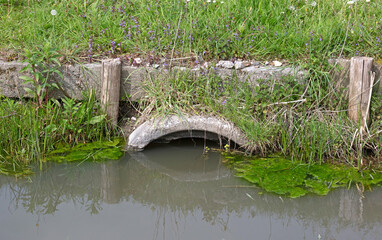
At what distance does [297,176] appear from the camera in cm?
452

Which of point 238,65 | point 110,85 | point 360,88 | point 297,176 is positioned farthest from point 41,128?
point 360,88

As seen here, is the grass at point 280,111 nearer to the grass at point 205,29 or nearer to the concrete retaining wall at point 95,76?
the concrete retaining wall at point 95,76

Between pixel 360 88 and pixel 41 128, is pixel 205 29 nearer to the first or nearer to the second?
pixel 360 88

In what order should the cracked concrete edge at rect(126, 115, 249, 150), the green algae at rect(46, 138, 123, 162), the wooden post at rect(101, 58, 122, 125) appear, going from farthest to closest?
the wooden post at rect(101, 58, 122, 125) → the cracked concrete edge at rect(126, 115, 249, 150) → the green algae at rect(46, 138, 123, 162)

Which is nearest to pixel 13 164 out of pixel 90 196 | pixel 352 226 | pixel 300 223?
pixel 90 196

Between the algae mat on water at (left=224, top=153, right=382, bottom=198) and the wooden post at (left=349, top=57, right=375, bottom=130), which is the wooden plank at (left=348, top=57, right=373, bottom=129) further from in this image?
the algae mat on water at (left=224, top=153, right=382, bottom=198)

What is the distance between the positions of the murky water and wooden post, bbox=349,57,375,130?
A: 936 mm

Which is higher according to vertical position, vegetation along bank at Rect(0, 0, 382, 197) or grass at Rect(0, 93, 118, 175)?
vegetation along bank at Rect(0, 0, 382, 197)

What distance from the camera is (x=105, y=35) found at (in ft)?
18.4

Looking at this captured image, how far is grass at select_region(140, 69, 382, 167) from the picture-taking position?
4738 millimetres

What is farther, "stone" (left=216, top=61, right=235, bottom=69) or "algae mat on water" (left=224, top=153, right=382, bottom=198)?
"stone" (left=216, top=61, right=235, bottom=69)

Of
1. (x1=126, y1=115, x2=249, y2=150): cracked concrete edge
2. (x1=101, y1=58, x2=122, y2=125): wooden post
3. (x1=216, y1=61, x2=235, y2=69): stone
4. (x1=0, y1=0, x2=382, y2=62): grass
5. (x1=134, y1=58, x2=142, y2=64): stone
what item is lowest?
(x1=126, y1=115, x2=249, y2=150): cracked concrete edge

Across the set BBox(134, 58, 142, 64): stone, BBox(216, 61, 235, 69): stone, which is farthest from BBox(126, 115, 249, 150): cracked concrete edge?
BBox(134, 58, 142, 64): stone

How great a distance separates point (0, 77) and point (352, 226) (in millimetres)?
3870
